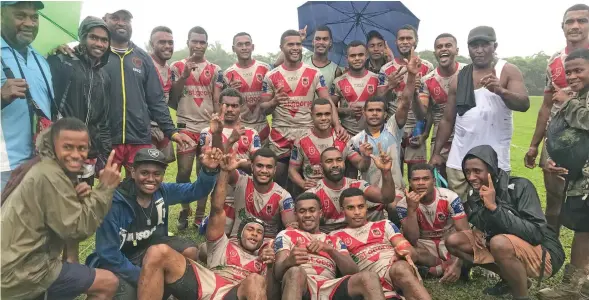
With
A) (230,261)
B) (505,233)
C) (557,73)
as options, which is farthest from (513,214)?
(230,261)

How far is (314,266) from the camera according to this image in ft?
16.5

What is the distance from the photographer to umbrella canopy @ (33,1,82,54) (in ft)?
15.7

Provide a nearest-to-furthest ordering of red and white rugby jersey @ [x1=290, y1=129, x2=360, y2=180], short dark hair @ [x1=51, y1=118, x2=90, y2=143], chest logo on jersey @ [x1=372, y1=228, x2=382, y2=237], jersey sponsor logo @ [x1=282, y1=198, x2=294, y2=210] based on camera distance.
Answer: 1. short dark hair @ [x1=51, y1=118, x2=90, y2=143]
2. chest logo on jersey @ [x1=372, y1=228, x2=382, y2=237]
3. jersey sponsor logo @ [x1=282, y1=198, x2=294, y2=210]
4. red and white rugby jersey @ [x1=290, y1=129, x2=360, y2=180]

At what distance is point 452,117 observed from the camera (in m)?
6.58

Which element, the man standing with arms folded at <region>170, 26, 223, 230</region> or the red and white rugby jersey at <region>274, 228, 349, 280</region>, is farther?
the man standing with arms folded at <region>170, 26, 223, 230</region>

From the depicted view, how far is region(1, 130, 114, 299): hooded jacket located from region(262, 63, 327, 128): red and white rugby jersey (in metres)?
3.53

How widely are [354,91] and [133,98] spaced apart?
284cm

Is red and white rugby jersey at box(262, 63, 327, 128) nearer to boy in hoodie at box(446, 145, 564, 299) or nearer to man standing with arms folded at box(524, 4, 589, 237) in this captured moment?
boy in hoodie at box(446, 145, 564, 299)

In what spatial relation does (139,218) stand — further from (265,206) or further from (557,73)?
(557,73)

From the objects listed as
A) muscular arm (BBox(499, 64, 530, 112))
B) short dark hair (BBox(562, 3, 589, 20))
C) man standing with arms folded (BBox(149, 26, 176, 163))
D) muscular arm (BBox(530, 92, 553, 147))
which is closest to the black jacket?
man standing with arms folded (BBox(149, 26, 176, 163))

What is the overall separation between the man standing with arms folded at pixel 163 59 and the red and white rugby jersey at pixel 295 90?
4.86 feet

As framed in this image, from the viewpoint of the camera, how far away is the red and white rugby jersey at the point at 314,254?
499cm

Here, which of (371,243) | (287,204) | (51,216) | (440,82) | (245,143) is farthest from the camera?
(440,82)

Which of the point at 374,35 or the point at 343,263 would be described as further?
the point at 374,35
